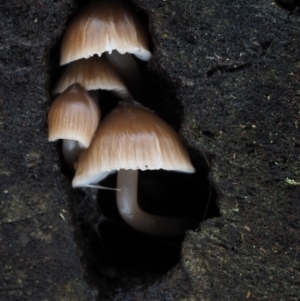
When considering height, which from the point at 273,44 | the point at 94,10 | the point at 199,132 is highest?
the point at 273,44

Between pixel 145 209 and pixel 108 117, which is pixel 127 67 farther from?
pixel 145 209

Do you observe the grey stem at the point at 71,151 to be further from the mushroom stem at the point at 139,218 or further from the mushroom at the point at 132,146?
the mushroom stem at the point at 139,218

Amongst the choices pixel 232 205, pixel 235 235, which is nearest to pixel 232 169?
pixel 232 205

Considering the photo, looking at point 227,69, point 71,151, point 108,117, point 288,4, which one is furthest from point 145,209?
point 288,4

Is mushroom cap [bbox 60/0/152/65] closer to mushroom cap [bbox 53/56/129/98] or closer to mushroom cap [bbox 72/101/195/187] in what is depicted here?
mushroom cap [bbox 53/56/129/98]

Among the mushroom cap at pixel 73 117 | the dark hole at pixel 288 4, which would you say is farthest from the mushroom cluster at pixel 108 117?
the dark hole at pixel 288 4

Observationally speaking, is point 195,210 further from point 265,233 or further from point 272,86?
point 272,86
